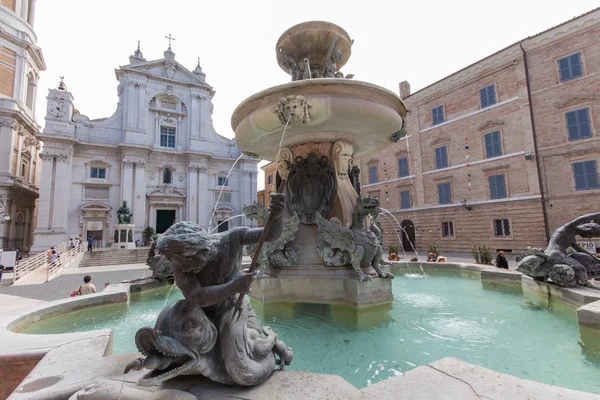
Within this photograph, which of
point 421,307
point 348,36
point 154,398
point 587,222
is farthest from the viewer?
point 348,36

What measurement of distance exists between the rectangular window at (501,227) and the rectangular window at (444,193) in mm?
3279

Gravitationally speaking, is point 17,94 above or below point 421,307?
above

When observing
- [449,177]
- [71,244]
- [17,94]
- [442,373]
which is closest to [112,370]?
[442,373]

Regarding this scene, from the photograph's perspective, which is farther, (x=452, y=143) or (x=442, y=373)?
(x=452, y=143)

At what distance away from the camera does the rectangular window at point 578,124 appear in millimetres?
15438

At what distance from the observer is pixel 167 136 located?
30781mm

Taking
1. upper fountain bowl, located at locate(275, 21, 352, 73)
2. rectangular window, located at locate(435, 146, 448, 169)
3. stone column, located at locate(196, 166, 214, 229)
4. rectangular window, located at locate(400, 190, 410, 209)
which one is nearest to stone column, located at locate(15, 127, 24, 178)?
stone column, located at locate(196, 166, 214, 229)

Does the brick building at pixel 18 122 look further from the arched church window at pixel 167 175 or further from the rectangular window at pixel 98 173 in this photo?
the arched church window at pixel 167 175

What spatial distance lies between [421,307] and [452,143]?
19963 millimetres

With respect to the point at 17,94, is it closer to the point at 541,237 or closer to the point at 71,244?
the point at 71,244

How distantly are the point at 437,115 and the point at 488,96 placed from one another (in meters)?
3.50

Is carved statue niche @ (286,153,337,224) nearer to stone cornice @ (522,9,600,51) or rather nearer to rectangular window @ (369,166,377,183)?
stone cornice @ (522,9,600,51)

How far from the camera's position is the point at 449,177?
67.6 ft

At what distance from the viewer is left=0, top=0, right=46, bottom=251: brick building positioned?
1000 inches
